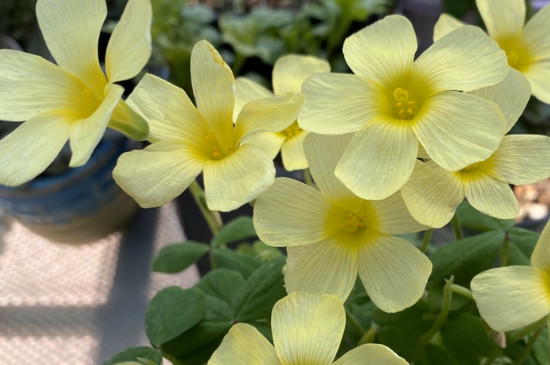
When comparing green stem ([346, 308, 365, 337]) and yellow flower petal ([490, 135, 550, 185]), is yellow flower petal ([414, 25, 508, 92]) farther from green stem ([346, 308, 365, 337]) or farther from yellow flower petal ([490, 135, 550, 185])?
green stem ([346, 308, 365, 337])

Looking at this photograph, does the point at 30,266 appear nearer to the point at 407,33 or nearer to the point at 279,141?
the point at 279,141

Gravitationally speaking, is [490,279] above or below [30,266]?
above

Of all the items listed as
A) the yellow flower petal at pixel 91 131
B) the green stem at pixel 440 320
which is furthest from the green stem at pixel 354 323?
the yellow flower petal at pixel 91 131

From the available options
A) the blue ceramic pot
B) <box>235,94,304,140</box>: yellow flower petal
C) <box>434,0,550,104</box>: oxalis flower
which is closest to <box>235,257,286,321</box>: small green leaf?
<box>235,94,304,140</box>: yellow flower petal

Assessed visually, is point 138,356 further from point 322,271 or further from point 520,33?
point 520,33

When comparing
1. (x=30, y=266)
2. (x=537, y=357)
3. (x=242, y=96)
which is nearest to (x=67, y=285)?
(x=30, y=266)

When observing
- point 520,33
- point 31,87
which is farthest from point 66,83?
point 520,33
